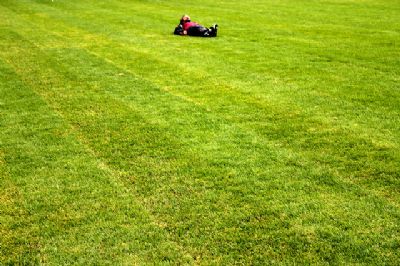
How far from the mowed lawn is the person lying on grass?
199 centimetres

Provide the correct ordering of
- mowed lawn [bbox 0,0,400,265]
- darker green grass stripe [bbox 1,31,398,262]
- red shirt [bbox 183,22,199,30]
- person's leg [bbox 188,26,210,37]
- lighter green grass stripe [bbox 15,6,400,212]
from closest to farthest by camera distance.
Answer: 1. mowed lawn [bbox 0,0,400,265]
2. darker green grass stripe [bbox 1,31,398,262]
3. lighter green grass stripe [bbox 15,6,400,212]
4. person's leg [bbox 188,26,210,37]
5. red shirt [bbox 183,22,199,30]

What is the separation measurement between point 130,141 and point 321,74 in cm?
614

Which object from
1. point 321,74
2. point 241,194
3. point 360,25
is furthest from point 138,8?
point 241,194

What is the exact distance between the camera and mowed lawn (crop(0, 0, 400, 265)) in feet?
16.2

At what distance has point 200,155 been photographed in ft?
22.9

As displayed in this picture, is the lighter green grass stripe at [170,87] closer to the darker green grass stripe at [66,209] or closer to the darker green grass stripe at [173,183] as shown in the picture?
the darker green grass stripe at [173,183]

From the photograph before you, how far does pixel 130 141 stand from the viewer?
294 inches

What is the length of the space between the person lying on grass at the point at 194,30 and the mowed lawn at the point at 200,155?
1.99m

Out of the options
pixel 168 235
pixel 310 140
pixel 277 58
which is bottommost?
pixel 168 235

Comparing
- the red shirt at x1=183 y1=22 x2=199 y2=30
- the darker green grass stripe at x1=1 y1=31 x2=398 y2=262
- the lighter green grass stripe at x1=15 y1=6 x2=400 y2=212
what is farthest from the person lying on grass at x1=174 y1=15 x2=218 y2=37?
the darker green grass stripe at x1=1 y1=31 x2=398 y2=262

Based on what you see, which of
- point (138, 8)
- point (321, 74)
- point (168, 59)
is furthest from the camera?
point (138, 8)

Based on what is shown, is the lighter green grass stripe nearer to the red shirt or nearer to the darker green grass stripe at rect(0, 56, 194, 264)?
the darker green grass stripe at rect(0, 56, 194, 264)

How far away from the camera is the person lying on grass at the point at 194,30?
54.9ft

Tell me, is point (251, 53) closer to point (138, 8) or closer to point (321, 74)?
point (321, 74)
